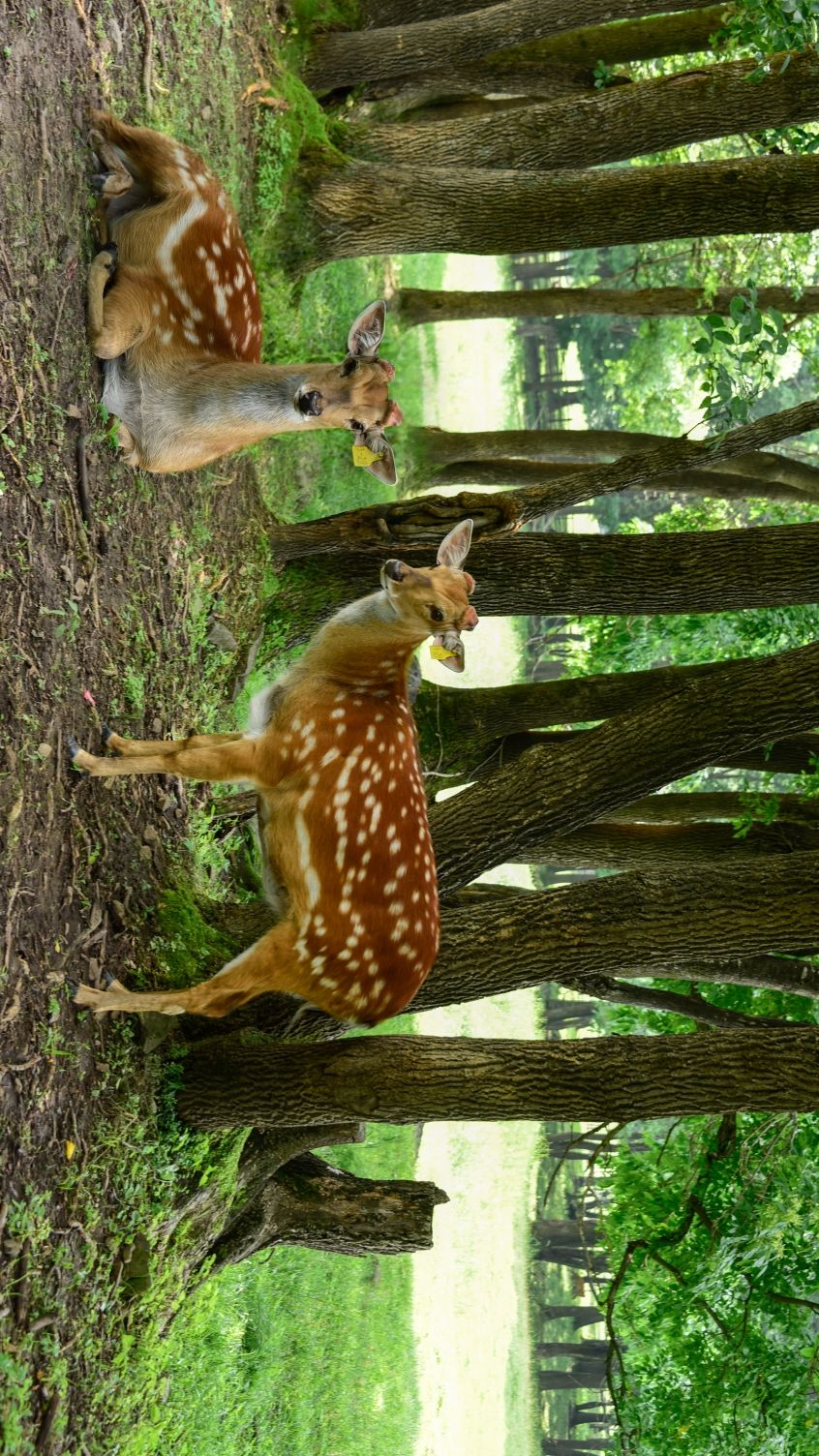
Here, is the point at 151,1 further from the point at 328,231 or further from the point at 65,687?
the point at 65,687

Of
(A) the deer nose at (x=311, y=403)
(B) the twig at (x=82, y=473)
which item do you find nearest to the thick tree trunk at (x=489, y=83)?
(A) the deer nose at (x=311, y=403)

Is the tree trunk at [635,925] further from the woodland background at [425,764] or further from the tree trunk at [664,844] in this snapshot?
the tree trunk at [664,844]

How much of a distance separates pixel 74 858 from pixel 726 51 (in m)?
6.67

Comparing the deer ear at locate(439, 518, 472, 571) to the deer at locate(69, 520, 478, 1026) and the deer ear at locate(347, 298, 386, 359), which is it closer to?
the deer at locate(69, 520, 478, 1026)

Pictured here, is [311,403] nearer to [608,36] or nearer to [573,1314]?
[608,36]

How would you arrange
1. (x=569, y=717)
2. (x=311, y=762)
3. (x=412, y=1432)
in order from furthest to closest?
(x=412, y=1432)
(x=569, y=717)
(x=311, y=762)

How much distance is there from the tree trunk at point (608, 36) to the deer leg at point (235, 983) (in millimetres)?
7181

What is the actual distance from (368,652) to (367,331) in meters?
1.20

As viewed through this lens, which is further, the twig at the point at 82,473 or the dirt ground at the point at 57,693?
the twig at the point at 82,473

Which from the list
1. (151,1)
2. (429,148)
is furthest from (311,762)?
(429,148)

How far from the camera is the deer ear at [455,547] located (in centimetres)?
514

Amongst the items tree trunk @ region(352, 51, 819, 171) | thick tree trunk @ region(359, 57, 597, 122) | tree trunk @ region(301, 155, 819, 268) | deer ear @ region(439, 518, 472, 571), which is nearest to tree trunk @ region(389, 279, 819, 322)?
thick tree trunk @ region(359, 57, 597, 122)

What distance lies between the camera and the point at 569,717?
6.97 m

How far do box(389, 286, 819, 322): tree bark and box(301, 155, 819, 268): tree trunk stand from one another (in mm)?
2477
